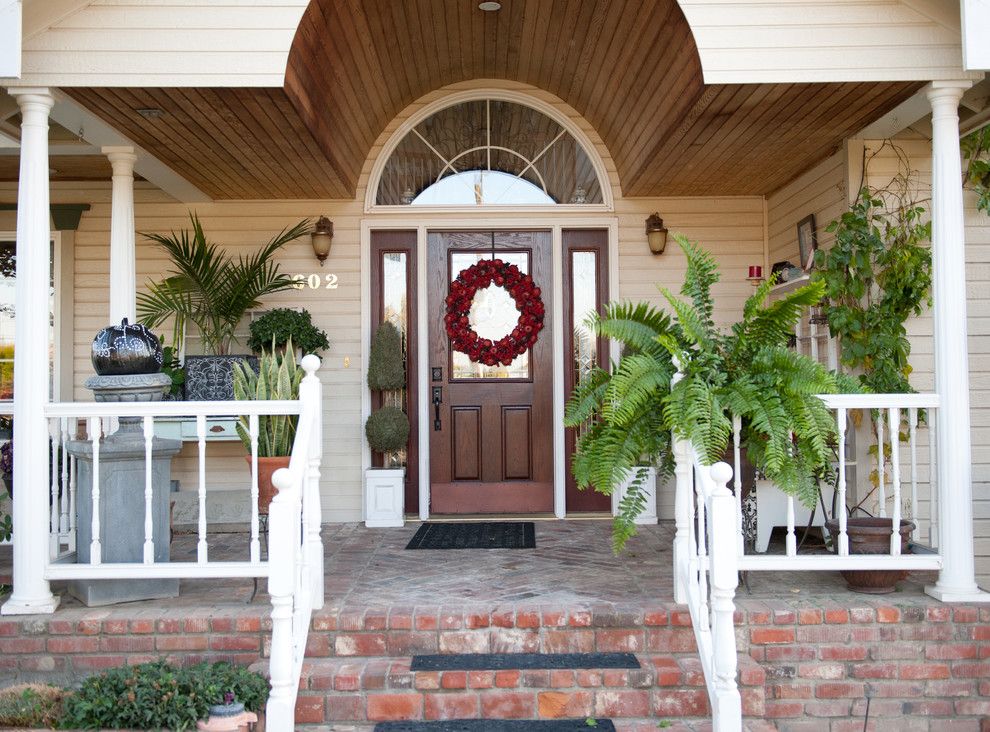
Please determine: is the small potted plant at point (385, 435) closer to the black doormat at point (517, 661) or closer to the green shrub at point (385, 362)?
the green shrub at point (385, 362)

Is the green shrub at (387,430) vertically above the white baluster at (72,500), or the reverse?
the green shrub at (387,430)

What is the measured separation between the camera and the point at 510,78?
625 centimetres

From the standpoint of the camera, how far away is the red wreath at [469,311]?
6203 mm

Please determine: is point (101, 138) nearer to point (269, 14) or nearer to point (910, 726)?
point (269, 14)

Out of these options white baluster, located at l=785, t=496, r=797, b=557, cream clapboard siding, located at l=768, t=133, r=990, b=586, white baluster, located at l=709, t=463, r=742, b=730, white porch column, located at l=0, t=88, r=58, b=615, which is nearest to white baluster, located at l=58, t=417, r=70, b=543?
white porch column, located at l=0, t=88, r=58, b=615

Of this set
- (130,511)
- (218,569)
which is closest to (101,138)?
(130,511)

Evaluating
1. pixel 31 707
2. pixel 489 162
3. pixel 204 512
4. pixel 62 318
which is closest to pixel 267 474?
pixel 204 512

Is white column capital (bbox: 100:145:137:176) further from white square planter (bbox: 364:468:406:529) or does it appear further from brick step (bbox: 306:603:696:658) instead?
brick step (bbox: 306:603:696:658)

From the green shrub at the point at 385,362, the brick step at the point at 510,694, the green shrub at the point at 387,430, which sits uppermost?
the green shrub at the point at 385,362

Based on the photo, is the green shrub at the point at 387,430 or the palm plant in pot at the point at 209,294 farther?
the green shrub at the point at 387,430

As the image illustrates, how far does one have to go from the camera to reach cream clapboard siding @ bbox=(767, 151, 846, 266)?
5133mm

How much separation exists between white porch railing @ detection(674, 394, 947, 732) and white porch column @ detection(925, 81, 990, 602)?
6cm

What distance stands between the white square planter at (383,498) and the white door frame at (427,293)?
242mm

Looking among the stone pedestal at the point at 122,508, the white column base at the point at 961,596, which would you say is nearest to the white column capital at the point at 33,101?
the stone pedestal at the point at 122,508
